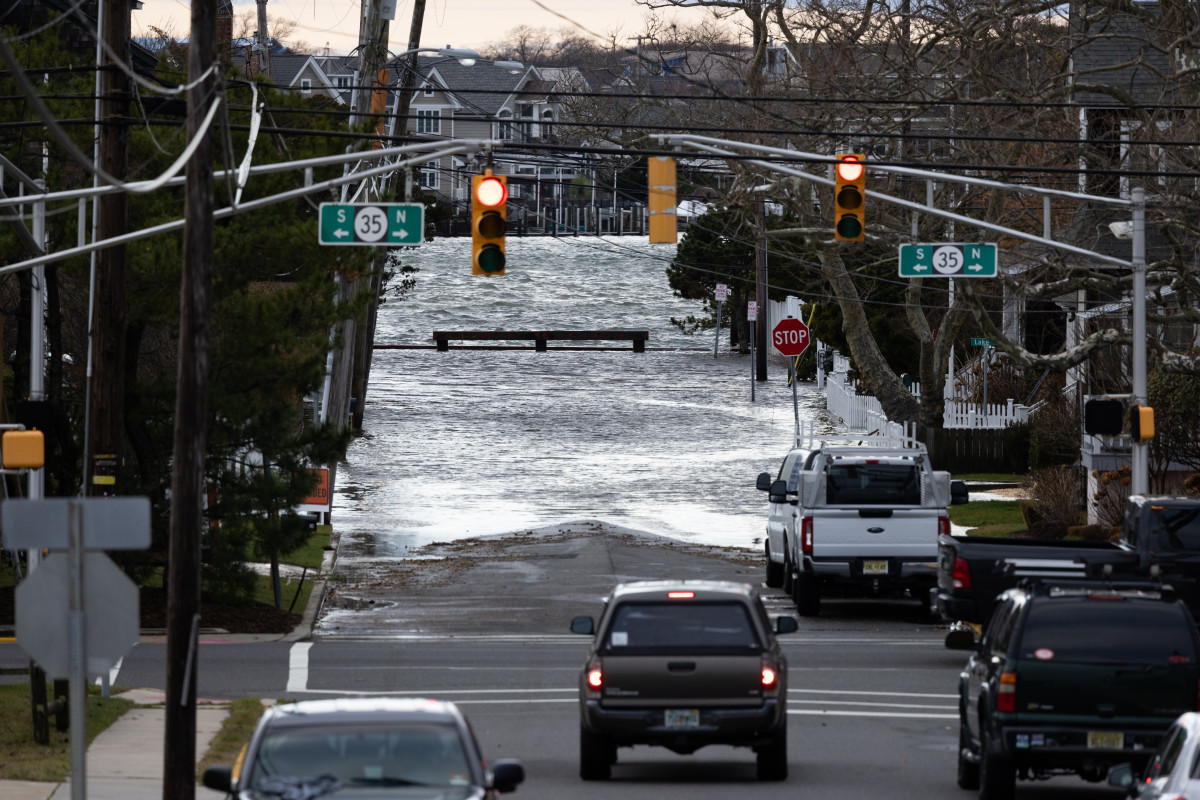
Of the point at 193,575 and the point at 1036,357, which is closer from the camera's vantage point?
the point at 193,575

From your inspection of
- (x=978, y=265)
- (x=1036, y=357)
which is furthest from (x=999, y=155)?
(x=978, y=265)

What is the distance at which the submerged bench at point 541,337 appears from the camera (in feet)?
244

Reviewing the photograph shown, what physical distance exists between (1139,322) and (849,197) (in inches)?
259

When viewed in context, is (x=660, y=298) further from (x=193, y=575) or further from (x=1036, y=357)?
(x=193, y=575)

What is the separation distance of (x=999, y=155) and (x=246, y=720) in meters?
20.4

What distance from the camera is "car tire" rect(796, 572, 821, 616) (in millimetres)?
24766

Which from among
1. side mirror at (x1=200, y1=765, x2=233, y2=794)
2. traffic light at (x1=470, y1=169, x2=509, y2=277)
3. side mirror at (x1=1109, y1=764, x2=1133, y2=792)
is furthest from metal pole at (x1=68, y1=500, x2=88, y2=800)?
traffic light at (x1=470, y1=169, x2=509, y2=277)

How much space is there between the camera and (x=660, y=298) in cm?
9638

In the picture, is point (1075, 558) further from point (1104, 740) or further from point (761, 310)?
point (761, 310)

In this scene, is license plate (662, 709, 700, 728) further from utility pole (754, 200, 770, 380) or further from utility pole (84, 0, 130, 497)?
utility pole (754, 200, 770, 380)

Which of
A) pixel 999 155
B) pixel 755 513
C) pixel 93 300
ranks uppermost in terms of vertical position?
pixel 999 155

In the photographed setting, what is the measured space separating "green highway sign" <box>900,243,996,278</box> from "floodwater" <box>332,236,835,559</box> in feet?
37.7

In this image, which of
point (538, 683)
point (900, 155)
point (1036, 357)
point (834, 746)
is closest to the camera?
point (834, 746)

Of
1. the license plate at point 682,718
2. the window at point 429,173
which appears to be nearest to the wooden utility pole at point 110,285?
the license plate at point 682,718
